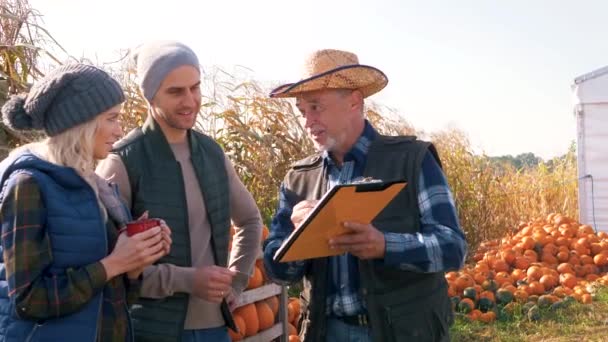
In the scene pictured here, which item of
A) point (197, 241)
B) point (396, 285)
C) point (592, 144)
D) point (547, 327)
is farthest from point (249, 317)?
point (592, 144)

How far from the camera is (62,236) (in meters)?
2.21

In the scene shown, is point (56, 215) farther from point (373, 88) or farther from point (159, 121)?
point (373, 88)

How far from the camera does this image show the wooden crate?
4229 mm

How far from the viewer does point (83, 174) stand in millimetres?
2320

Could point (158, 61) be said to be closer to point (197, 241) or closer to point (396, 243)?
point (197, 241)

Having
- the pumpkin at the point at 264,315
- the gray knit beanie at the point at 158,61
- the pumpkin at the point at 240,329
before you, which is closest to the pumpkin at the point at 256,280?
the pumpkin at the point at 264,315

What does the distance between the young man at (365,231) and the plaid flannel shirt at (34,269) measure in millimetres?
702

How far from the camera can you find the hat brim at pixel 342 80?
8.86 feet

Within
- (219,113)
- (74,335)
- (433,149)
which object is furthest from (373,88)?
(219,113)

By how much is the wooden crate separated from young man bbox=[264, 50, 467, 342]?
4.84 feet

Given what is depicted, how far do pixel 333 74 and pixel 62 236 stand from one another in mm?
1063

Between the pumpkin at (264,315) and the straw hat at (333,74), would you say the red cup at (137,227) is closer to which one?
the straw hat at (333,74)

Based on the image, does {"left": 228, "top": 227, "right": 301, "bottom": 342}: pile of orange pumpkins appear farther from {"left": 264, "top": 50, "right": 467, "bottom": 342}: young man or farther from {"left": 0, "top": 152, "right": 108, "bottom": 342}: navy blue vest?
{"left": 0, "top": 152, "right": 108, "bottom": 342}: navy blue vest

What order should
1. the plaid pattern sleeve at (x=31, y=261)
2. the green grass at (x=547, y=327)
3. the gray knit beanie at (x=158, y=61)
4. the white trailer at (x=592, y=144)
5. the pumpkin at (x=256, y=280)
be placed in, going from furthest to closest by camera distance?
1. the white trailer at (x=592, y=144)
2. the green grass at (x=547, y=327)
3. the pumpkin at (x=256, y=280)
4. the gray knit beanie at (x=158, y=61)
5. the plaid pattern sleeve at (x=31, y=261)
